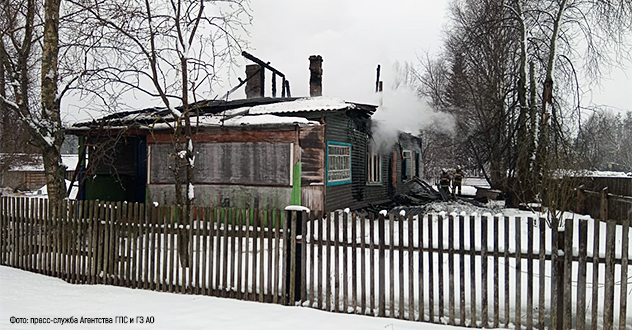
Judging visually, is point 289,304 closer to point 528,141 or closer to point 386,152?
point 528,141

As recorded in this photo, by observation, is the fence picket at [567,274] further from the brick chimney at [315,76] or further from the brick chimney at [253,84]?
the brick chimney at [253,84]

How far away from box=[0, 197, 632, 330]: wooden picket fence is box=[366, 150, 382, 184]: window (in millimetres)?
10765

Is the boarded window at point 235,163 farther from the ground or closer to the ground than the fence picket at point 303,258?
farther from the ground

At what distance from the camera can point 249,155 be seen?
1209 cm

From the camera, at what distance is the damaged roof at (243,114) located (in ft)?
38.2

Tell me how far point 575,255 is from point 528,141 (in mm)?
12797

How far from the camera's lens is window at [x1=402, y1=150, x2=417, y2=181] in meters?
23.6

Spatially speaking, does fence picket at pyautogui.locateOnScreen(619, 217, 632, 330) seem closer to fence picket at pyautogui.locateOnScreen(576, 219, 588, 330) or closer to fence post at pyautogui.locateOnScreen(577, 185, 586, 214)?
fence picket at pyautogui.locateOnScreen(576, 219, 588, 330)

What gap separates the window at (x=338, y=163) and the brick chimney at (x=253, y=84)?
6923 millimetres

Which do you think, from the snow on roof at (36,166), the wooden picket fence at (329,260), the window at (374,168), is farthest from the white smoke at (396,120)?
the snow on roof at (36,166)

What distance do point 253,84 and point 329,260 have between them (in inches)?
639

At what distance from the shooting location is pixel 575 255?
4.62 meters

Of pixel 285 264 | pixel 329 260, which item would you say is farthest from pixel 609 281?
pixel 285 264

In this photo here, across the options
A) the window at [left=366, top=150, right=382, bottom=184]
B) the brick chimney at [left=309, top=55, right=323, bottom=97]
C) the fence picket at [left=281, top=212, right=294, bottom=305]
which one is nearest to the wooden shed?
the window at [left=366, top=150, right=382, bottom=184]
